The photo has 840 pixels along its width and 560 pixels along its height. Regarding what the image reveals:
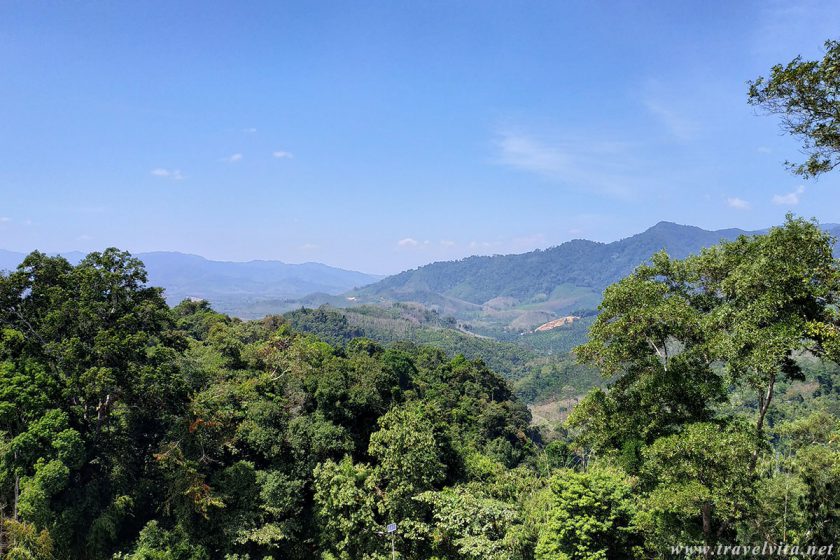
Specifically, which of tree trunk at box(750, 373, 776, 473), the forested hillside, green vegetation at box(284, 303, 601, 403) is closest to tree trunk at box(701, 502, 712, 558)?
the forested hillside

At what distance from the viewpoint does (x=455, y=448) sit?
20.2 m

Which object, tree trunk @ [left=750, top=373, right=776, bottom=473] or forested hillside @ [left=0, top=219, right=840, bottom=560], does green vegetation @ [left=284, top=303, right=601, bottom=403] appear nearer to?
forested hillside @ [left=0, top=219, right=840, bottom=560]

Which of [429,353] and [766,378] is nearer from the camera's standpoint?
[766,378]

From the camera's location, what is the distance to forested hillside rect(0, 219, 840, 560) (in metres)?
9.17

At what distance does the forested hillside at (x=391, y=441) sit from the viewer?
9172mm

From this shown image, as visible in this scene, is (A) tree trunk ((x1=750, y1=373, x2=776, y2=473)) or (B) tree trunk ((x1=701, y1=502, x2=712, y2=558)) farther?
(B) tree trunk ((x1=701, y1=502, x2=712, y2=558))

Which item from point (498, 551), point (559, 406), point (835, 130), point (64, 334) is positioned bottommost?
point (559, 406)

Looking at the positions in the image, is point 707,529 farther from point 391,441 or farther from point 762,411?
point 391,441

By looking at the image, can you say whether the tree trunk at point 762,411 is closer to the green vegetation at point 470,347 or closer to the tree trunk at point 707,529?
the tree trunk at point 707,529

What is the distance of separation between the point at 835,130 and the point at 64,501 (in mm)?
20491

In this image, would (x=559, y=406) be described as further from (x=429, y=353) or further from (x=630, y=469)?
(x=630, y=469)

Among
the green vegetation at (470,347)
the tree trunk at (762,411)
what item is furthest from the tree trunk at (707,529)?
the green vegetation at (470,347)

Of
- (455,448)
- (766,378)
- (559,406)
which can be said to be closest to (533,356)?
(559,406)

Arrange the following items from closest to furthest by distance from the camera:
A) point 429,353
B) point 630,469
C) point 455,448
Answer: point 630,469
point 455,448
point 429,353
